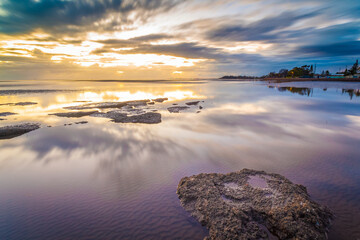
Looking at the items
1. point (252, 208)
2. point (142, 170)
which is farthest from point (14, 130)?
point (252, 208)

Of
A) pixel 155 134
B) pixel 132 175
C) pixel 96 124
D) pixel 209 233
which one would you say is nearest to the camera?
pixel 209 233

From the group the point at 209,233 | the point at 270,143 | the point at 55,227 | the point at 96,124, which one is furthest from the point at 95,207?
the point at 96,124

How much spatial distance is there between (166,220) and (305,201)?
392cm

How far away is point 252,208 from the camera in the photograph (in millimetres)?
5195

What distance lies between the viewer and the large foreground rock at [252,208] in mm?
4469

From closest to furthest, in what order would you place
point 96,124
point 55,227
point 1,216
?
point 55,227
point 1,216
point 96,124

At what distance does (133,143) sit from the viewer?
1128 cm

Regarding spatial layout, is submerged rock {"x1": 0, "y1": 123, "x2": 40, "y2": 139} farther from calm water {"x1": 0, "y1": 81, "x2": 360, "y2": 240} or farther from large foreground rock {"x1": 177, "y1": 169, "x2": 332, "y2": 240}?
large foreground rock {"x1": 177, "y1": 169, "x2": 332, "y2": 240}

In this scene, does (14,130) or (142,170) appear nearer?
(142,170)

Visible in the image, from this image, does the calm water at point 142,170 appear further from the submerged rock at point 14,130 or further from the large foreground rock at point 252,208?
the submerged rock at point 14,130

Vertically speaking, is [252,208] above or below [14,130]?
below

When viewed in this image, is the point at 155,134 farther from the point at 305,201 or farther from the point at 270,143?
the point at 305,201

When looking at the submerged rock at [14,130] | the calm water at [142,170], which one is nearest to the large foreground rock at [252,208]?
the calm water at [142,170]

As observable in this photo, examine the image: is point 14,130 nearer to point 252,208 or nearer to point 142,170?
point 142,170
